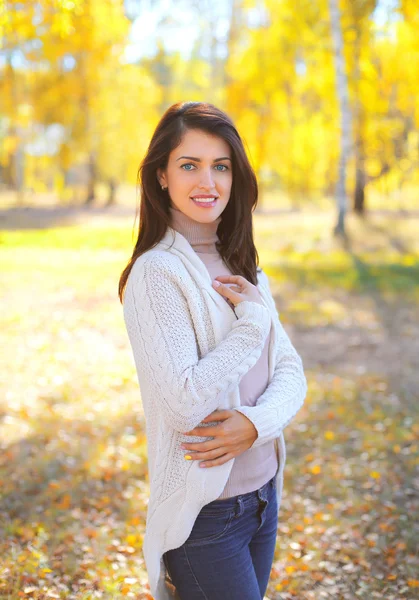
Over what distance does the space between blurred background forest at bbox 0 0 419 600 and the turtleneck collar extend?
380 millimetres

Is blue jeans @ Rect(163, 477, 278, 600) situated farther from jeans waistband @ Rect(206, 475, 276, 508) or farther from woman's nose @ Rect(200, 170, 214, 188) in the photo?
woman's nose @ Rect(200, 170, 214, 188)

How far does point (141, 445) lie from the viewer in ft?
17.0

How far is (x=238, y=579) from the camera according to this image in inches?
72.1

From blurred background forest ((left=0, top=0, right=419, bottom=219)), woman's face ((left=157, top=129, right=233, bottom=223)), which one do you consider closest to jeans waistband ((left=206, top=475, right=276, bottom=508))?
woman's face ((left=157, top=129, right=233, bottom=223))

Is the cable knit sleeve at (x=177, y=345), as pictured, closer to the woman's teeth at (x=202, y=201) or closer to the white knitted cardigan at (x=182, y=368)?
the white knitted cardigan at (x=182, y=368)

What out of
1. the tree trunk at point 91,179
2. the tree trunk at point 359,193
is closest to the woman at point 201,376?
the tree trunk at point 359,193

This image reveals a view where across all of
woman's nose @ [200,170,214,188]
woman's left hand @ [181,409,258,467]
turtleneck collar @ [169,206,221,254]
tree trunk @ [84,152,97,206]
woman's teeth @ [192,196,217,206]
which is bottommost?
tree trunk @ [84,152,97,206]

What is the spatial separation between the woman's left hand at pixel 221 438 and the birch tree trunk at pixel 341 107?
44.1ft

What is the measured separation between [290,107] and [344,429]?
19185mm

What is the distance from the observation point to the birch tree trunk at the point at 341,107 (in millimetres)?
14094

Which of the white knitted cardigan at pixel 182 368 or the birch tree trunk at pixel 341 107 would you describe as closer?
the white knitted cardigan at pixel 182 368

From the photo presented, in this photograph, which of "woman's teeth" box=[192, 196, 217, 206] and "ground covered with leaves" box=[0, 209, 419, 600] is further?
"ground covered with leaves" box=[0, 209, 419, 600]

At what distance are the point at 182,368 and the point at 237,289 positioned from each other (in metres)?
0.38

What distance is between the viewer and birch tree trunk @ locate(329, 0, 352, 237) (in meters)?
14.1
